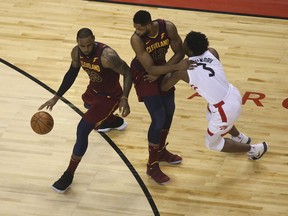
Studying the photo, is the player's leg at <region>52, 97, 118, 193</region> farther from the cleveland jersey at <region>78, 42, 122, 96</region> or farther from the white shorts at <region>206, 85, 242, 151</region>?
the white shorts at <region>206, 85, 242, 151</region>

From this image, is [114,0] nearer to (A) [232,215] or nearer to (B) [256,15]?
(B) [256,15]

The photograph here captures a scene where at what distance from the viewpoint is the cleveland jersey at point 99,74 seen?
633 cm

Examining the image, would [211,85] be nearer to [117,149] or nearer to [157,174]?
[157,174]

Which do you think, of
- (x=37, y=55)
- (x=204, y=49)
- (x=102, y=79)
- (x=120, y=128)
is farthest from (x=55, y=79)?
(x=204, y=49)

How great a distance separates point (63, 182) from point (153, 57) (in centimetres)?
142

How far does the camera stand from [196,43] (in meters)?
6.16

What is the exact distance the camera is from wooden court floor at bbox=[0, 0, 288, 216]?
257 inches

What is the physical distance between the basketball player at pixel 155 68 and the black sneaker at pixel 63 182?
75 centimetres

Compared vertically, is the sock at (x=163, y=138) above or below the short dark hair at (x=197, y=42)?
below

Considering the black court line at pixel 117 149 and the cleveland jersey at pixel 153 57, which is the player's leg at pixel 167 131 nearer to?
the cleveland jersey at pixel 153 57

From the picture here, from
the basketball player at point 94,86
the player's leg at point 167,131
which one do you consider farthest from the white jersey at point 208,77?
the basketball player at point 94,86

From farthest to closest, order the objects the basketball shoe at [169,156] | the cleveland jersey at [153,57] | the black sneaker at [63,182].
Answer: the basketball shoe at [169,156] → the black sneaker at [63,182] → the cleveland jersey at [153,57]

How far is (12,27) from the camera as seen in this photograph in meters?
9.23

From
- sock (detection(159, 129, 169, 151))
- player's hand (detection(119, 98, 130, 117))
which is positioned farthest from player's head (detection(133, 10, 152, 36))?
sock (detection(159, 129, 169, 151))
